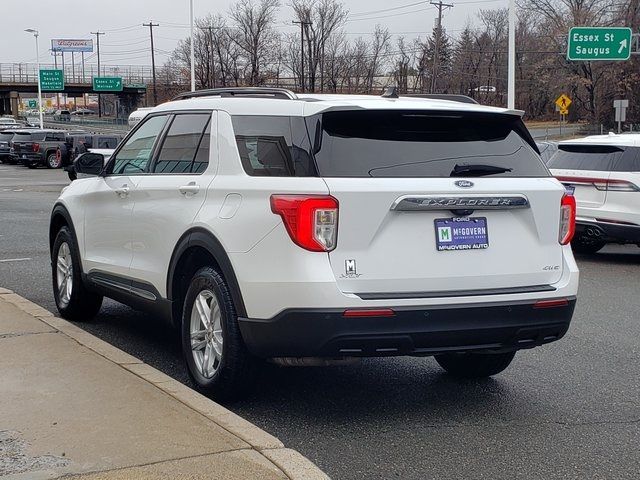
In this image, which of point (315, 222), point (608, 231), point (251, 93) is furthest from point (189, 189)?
point (608, 231)

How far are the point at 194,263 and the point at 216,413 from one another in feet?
3.80

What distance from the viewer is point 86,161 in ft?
23.8

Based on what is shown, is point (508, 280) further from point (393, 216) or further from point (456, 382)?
point (456, 382)

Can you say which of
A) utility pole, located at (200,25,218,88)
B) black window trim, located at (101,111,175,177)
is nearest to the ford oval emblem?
black window trim, located at (101,111,175,177)

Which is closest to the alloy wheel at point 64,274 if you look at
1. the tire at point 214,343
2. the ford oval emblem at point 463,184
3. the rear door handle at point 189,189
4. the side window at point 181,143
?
the side window at point 181,143

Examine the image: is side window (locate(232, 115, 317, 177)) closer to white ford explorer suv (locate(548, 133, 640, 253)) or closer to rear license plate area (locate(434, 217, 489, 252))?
rear license plate area (locate(434, 217, 489, 252))

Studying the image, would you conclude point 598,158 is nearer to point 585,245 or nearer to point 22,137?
point 585,245

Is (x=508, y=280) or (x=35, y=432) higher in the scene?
(x=508, y=280)

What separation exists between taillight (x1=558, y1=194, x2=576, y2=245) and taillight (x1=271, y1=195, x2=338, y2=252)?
1.49 m

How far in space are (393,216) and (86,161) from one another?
127 inches

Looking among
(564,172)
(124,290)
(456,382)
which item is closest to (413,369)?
(456,382)

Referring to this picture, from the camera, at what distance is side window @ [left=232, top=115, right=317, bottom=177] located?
198 inches

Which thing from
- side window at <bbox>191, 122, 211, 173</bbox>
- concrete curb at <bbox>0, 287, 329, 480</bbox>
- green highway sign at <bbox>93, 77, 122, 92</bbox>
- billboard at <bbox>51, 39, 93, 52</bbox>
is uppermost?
billboard at <bbox>51, 39, 93, 52</bbox>

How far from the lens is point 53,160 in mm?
43719
